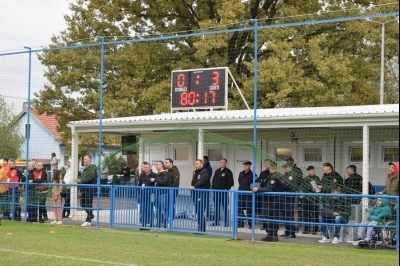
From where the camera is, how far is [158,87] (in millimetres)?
29328

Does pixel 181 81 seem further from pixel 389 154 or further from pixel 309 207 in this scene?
pixel 309 207

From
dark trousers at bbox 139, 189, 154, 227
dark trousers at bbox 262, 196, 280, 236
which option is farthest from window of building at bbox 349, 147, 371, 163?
dark trousers at bbox 139, 189, 154, 227

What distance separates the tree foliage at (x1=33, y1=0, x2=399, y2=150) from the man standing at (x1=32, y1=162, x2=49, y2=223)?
8.21m

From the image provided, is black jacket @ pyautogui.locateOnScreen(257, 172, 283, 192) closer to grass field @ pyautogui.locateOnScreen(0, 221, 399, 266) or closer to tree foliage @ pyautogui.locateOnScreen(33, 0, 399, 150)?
grass field @ pyautogui.locateOnScreen(0, 221, 399, 266)

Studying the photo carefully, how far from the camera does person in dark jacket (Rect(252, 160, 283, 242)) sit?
606 inches

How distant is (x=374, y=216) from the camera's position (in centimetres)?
1420

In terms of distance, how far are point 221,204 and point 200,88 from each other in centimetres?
540

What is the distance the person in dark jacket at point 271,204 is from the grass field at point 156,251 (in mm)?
539

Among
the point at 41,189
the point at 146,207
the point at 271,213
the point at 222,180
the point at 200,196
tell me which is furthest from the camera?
the point at 41,189

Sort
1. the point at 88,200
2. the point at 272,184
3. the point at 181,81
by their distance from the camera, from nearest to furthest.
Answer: the point at 272,184 → the point at 88,200 → the point at 181,81

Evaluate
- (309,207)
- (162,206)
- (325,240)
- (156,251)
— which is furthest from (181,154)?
(156,251)

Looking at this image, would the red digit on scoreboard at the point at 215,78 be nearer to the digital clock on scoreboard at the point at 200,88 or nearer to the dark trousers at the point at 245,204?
the digital clock on scoreboard at the point at 200,88

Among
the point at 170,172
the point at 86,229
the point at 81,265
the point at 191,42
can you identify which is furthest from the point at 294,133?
the point at 191,42

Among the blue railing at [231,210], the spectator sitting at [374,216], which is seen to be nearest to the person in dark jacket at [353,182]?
the blue railing at [231,210]
